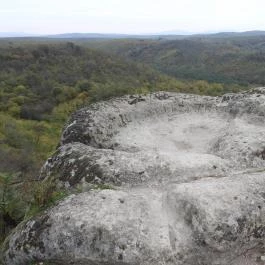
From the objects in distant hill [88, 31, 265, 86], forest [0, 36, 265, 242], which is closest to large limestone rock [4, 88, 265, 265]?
forest [0, 36, 265, 242]

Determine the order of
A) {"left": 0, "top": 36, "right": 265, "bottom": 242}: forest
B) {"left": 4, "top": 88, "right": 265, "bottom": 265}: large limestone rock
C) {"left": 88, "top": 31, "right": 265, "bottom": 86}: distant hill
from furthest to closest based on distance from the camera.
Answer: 1. {"left": 88, "top": 31, "right": 265, "bottom": 86}: distant hill
2. {"left": 0, "top": 36, "right": 265, "bottom": 242}: forest
3. {"left": 4, "top": 88, "right": 265, "bottom": 265}: large limestone rock

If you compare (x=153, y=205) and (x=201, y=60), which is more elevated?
(x=153, y=205)

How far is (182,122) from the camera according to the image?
42.3ft

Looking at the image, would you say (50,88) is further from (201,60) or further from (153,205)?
(201,60)

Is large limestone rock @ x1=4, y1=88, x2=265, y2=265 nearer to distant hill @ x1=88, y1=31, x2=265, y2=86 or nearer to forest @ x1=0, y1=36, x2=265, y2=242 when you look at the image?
forest @ x1=0, y1=36, x2=265, y2=242

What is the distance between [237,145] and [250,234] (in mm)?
3073

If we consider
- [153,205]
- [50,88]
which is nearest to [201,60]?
[50,88]

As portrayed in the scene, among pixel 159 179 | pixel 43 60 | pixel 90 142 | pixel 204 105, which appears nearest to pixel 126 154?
pixel 159 179

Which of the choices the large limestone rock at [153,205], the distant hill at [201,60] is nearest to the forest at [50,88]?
the distant hill at [201,60]

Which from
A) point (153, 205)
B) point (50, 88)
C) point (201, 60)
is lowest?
point (201, 60)

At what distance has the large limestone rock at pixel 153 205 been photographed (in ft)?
23.0

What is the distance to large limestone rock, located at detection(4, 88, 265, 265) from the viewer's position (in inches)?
276

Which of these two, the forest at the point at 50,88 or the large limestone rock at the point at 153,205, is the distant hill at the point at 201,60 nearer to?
the forest at the point at 50,88

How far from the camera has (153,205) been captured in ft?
25.6
